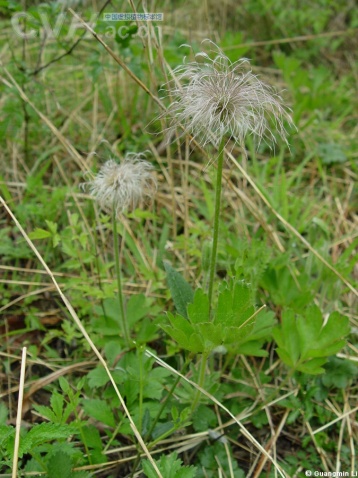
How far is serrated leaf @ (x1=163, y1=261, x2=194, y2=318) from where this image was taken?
1526mm

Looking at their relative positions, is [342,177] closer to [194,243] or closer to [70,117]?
[194,243]

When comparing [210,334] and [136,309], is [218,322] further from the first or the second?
[136,309]

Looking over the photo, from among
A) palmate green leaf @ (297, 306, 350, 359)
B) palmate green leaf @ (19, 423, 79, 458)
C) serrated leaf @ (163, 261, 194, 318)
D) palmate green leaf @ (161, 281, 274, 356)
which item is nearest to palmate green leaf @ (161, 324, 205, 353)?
palmate green leaf @ (161, 281, 274, 356)

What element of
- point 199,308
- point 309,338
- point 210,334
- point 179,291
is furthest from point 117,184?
point 309,338

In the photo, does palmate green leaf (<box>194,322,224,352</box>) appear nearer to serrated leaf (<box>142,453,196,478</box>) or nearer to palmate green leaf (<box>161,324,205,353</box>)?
palmate green leaf (<box>161,324,205,353</box>)

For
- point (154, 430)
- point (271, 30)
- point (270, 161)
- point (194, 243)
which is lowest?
point (154, 430)

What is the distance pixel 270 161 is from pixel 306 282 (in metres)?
0.86

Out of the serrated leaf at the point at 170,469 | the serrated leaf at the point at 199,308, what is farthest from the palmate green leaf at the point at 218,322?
the serrated leaf at the point at 170,469

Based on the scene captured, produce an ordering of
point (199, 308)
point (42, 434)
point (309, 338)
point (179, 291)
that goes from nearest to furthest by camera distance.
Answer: point (42, 434) < point (199, 308) < point (179, 291) < point (309, 338)

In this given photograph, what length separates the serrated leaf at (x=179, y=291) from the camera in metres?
1.53

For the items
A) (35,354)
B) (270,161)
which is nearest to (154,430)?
(35,354)

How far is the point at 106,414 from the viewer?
61.1 inches

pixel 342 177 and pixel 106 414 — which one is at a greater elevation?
pixel 342 177

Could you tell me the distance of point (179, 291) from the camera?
1.54 metres
